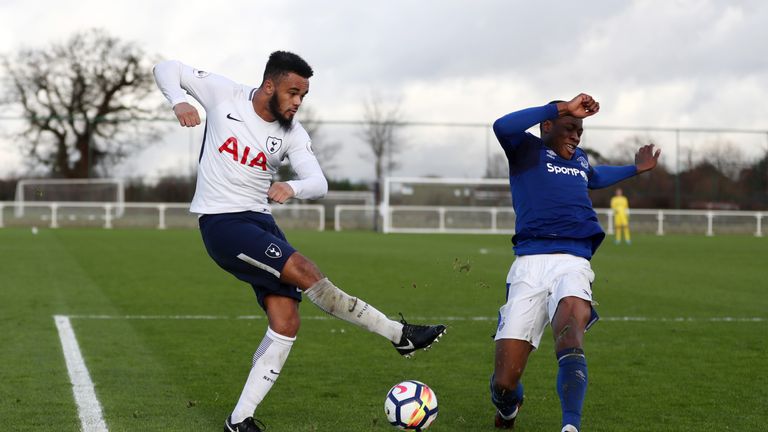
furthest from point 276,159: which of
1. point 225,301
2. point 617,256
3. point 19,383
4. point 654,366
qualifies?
point 617,256

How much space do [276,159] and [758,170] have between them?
46852 mm

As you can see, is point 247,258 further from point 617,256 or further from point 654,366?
point 617,256

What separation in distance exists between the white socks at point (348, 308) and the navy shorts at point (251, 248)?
0.22m

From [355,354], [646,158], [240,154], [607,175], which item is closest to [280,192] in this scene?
[240,154]

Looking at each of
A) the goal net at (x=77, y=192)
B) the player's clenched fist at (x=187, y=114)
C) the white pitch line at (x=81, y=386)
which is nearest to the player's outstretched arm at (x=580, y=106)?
the player's clenched fist at (x=187, y=114)

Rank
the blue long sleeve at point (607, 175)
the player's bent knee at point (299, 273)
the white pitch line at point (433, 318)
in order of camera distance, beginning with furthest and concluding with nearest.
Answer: the white pitch line at point (433, 318) < the blue long sleeve at point (607, 175) < the player's bent knee at point (299, 273)

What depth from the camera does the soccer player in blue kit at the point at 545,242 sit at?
569 centimetres

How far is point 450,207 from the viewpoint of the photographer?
45594 mm

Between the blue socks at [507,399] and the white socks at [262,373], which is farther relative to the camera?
the blue socks at [507,399]

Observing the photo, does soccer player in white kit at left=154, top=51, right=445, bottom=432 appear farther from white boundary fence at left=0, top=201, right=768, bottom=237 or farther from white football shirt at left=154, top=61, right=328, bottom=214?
white boundary fence at left=0, top=201, right=768, bottom=237

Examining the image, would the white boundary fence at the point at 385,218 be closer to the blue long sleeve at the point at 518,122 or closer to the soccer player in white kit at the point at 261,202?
the blue long sleeve at the point at 518,122

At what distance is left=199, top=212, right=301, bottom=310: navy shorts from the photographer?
5570 mm

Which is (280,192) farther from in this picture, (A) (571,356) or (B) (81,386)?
(B) (81,386)

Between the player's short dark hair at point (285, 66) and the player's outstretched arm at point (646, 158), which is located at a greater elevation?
the player's short dark hair at point (285, 66)
